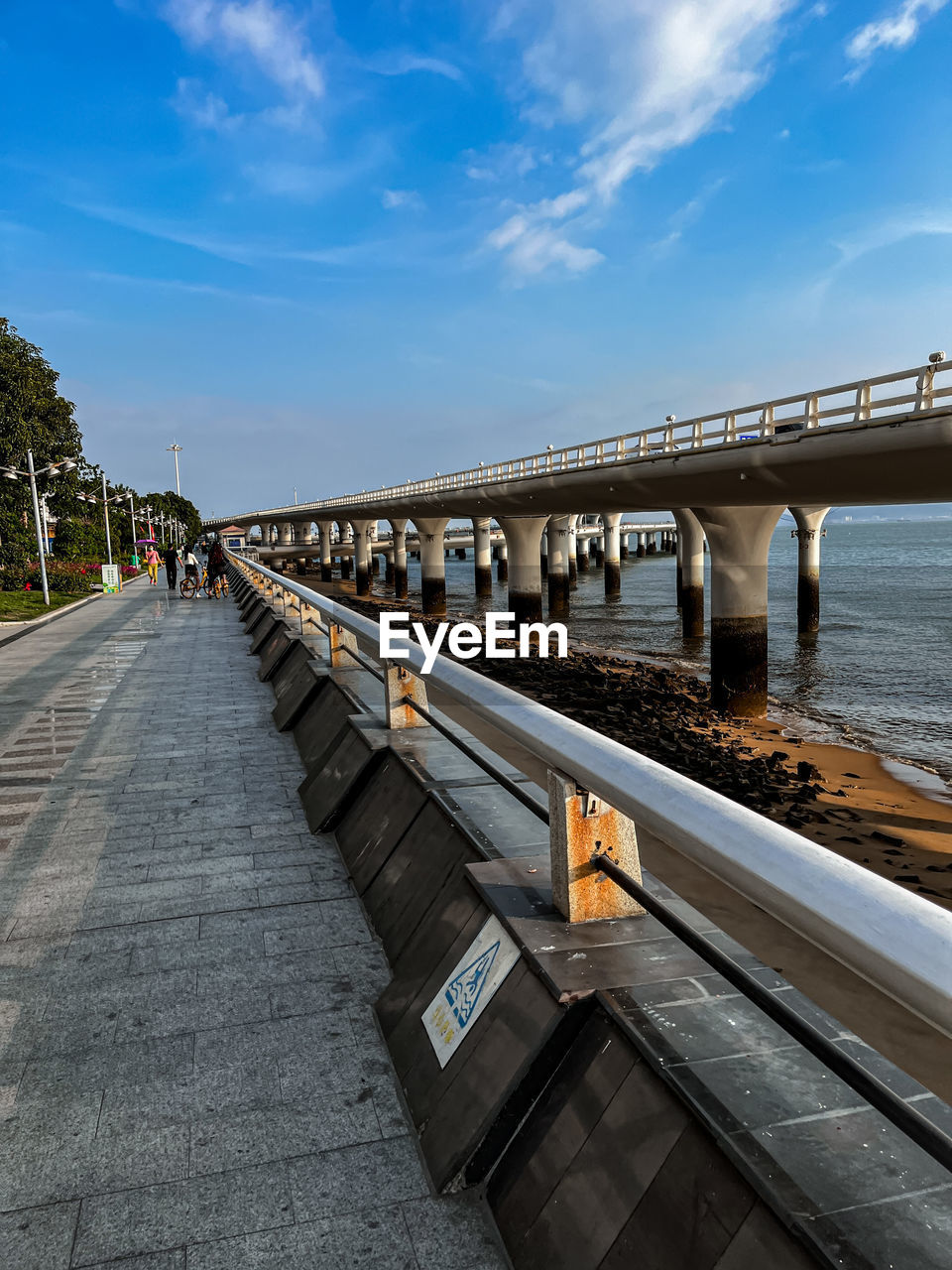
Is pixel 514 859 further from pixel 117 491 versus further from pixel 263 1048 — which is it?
pixel 117 491

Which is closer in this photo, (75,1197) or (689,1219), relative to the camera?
(689,1219)

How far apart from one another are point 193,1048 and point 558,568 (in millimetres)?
48984

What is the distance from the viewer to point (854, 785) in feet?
45.8

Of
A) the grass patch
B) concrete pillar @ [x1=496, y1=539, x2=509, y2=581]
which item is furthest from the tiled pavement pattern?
concrete pillar @ [x1=496, y1=539, x2=509, y2=581]

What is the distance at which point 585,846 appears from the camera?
104 inches

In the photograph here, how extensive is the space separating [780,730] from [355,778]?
1637cm

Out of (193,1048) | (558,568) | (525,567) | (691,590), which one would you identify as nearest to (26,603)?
(525,567)

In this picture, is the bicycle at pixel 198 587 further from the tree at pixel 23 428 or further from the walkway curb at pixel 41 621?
the tree at pixel 23 428

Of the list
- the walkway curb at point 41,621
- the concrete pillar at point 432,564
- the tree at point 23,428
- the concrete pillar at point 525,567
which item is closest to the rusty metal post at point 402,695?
the walkway curb at point 41,621

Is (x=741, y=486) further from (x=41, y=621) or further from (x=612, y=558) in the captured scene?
(x=612, y=558)

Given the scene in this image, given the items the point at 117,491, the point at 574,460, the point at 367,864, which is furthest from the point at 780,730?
the point at 117,491

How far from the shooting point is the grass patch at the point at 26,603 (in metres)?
23.6

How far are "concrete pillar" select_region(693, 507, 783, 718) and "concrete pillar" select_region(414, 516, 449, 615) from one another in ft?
97.5

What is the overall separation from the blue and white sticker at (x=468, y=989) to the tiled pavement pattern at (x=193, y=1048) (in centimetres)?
24
